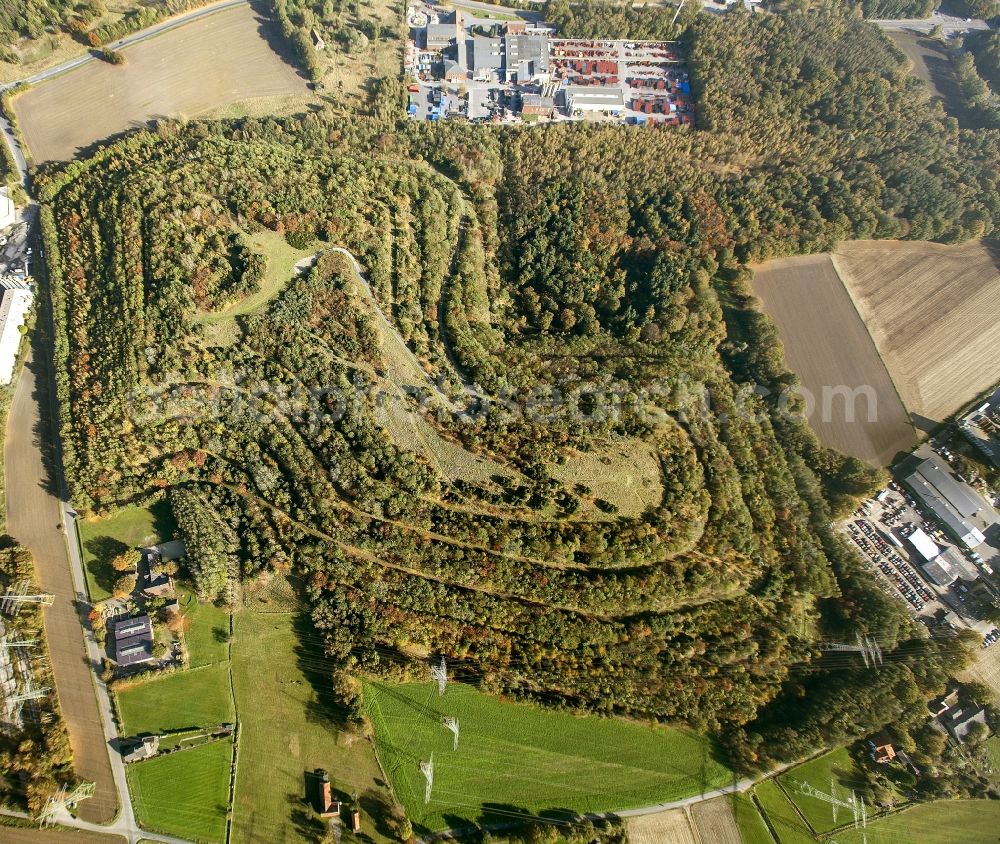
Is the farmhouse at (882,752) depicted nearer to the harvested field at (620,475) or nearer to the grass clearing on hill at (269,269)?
the harvested field at (620,475)

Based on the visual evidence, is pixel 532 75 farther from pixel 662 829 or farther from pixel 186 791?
pixel 186 791

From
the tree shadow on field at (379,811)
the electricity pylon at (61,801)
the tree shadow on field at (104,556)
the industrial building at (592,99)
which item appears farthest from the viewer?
the industrial building at (592,99)

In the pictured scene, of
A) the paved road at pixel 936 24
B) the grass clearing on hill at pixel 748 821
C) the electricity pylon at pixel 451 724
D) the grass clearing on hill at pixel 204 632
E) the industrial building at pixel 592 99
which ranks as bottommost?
the grass clearing on hill at pixel 748 821

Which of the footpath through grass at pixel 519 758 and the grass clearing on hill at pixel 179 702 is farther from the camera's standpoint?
the grass clearing on hill at pixel 179 702

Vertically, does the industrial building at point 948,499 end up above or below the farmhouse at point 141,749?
above

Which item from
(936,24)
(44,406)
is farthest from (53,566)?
(936,24)

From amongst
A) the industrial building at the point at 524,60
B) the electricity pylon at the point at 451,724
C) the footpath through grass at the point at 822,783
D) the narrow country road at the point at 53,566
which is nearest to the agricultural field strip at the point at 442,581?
the electricity pylon at the point at 451,724

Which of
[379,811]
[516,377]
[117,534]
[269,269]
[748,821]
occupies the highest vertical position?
[269,269]

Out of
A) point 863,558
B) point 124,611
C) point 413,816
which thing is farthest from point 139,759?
point 863,558

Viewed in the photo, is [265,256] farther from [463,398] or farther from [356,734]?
[356,734]
